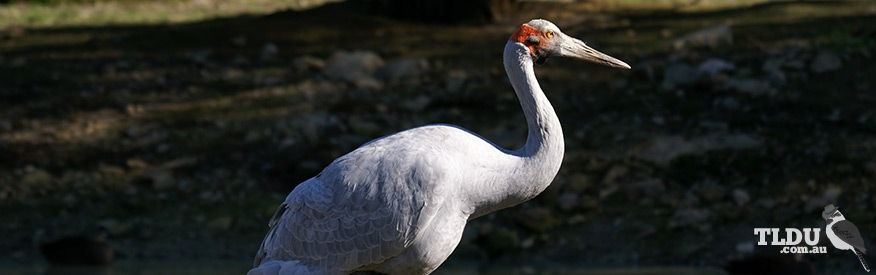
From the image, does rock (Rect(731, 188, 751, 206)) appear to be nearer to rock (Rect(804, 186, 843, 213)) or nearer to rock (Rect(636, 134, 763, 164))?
rock (Rect(804, 186, 843, 213))

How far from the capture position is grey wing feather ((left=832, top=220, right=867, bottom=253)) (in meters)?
8.49

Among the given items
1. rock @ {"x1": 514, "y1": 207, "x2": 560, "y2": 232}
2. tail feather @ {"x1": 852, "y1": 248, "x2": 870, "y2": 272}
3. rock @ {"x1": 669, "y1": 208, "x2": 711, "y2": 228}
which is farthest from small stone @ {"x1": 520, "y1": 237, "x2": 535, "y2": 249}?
tail feather @ {"x1": 852, "y1": 248, "x2": 870, "y2": 272}

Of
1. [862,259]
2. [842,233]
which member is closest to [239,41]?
[842,233]

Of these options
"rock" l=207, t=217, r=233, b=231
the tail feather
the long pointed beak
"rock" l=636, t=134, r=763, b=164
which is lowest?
the tail feather

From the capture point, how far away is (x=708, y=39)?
12.2m

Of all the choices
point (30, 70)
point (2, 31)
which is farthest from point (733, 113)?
point (2, 31)

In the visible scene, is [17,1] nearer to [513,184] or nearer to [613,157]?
[613,157]

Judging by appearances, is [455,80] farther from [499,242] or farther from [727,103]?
[499,242]

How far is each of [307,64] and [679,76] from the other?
163 inches

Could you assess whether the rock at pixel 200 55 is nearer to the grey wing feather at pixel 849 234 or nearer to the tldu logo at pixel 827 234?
the tldu logo at pixel 827 234

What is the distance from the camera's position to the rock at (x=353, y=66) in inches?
473

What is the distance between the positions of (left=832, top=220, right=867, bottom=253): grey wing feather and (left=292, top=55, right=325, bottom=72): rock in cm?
594

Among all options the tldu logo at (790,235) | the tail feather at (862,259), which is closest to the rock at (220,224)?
the tldu logo at (790,235)

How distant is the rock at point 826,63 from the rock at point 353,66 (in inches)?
182
